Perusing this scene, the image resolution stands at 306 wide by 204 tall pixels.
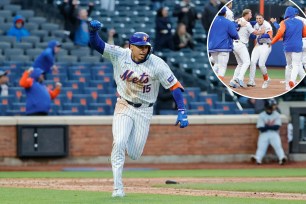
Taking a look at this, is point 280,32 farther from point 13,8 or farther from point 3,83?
point 13,8

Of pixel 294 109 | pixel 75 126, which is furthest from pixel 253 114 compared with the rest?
pixel 75 126

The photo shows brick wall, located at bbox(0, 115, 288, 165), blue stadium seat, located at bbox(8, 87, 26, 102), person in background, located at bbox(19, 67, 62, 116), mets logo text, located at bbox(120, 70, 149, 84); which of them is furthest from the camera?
blue stadium seat, located at bbox(8, 87, 26, 102)

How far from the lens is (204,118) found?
20000 millimetres

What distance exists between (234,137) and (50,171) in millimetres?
A: 4334

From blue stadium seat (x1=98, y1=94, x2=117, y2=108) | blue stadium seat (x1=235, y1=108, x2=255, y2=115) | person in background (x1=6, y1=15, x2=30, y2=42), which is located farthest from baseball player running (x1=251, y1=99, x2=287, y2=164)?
person in background (x1=6, y1=15, x2=30, y2=42)

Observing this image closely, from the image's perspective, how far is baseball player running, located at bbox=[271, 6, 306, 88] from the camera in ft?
20.5

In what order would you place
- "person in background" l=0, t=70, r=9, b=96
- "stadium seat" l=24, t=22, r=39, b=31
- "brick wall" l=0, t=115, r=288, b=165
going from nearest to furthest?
"person in background" l=0, t=70, r=9, b=96
"brick wall" l=0, t=115, r=288, b=165
"stadium seat" l=24, t=22, r=39, b=31

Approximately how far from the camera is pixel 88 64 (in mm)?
21375

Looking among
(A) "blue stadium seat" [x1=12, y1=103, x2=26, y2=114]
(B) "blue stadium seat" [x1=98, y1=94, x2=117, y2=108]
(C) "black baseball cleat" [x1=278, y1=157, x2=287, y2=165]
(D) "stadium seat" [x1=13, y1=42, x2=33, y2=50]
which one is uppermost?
(D) "stadium seat" [x1=13, y1=42, x2=33, y2=50]

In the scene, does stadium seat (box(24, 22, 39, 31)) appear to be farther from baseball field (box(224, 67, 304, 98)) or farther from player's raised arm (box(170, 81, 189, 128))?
baseball field (box(224, 67, 304, 98))

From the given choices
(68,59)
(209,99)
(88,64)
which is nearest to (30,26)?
(68,59)

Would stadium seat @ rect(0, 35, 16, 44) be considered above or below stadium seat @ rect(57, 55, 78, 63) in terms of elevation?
above

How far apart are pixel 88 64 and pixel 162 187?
875 cm

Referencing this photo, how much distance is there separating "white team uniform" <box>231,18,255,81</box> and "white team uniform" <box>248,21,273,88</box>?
1.6 inches
